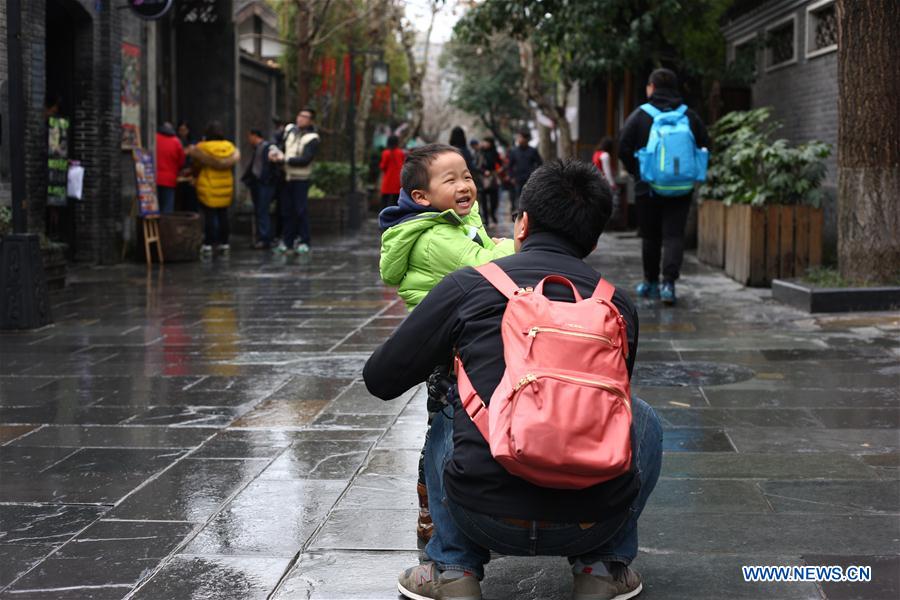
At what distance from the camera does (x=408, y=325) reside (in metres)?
3.46

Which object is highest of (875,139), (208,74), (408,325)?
(208,74)

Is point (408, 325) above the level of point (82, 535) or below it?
above

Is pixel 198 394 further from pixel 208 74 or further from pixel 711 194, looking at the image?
pixel 208 74

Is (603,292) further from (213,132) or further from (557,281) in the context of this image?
(213,132)

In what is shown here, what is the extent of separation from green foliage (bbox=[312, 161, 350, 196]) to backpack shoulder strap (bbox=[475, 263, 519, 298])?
21593 millimetres

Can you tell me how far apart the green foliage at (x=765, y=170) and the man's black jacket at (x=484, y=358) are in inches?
351

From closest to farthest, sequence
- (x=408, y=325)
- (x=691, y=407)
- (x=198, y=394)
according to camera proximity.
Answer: (x=408, y=325) < (x=691, y=407) < (x=198, y=394)

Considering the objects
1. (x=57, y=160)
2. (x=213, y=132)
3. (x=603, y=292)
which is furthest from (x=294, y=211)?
(x=603, y=292)

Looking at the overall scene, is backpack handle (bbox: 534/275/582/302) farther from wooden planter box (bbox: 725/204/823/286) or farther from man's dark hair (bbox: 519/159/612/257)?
wooden planter box (bbox: 725/204/823/286)

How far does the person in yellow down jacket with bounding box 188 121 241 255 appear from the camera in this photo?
56.2ft

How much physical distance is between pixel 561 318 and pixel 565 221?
1.36 feet

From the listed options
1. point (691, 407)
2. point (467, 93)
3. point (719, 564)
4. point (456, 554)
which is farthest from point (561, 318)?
point (467, 93)

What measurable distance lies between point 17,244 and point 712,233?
26.6 ft

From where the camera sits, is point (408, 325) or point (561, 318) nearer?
point (561, 318)
